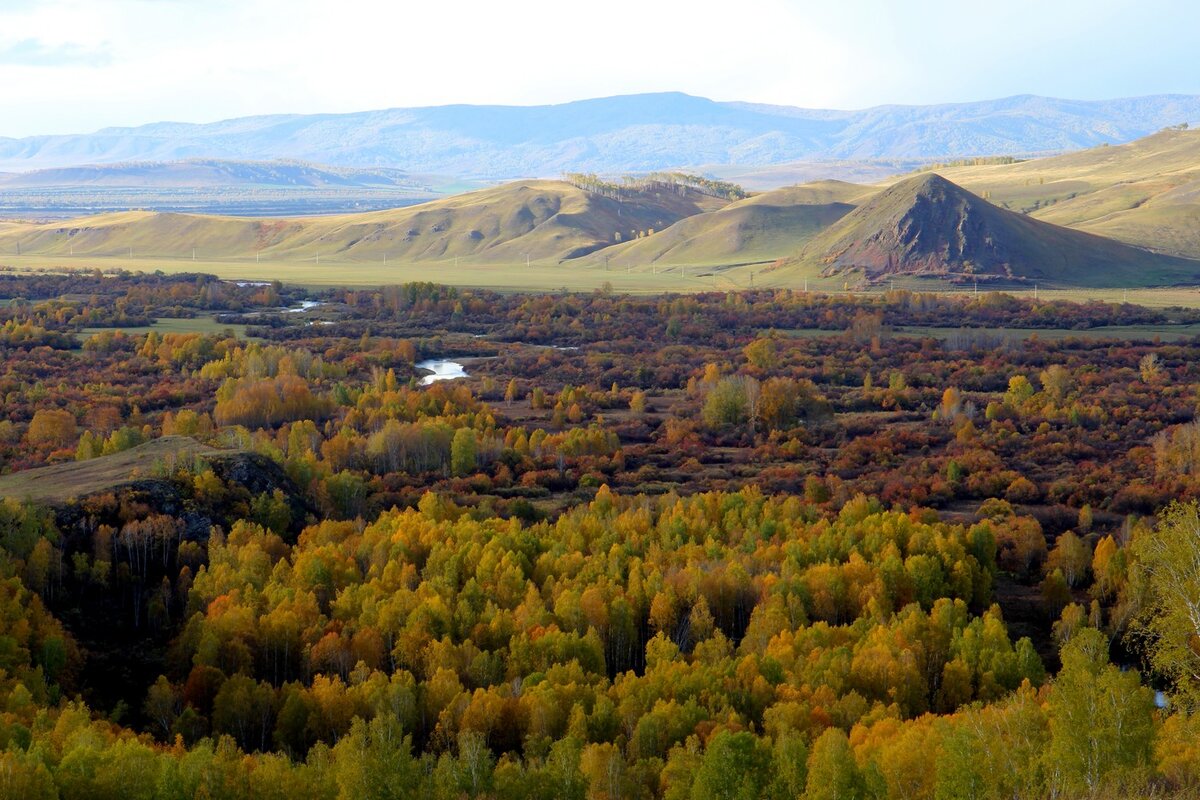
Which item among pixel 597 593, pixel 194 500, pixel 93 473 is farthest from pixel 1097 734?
pixel 93 473

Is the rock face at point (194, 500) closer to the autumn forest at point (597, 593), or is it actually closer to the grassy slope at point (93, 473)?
the autumn forest at point (597, 593)

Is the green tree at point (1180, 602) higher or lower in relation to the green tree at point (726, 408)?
higher

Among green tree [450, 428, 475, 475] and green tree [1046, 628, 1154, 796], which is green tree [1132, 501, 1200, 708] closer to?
green tree [1046, 628, 1154, 796]

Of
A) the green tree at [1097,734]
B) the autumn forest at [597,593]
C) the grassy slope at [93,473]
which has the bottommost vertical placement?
the autumn forest at [597,593]

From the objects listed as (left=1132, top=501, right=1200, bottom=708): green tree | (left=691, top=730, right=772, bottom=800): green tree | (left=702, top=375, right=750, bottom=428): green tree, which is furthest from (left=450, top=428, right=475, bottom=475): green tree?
(left=691, top=730, right=772, bottom=800): green tree

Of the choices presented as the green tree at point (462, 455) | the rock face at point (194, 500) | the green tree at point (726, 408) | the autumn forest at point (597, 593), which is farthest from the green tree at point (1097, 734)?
the green tree at point (726, 408)

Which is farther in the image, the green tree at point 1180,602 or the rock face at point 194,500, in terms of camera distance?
the rock face at point 194,500

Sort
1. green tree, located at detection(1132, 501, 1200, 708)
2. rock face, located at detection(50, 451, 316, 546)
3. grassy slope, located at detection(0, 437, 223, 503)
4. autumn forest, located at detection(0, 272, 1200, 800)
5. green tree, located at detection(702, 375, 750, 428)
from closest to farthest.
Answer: autumn forest, located at detection(0, 272, 1200, 800) → green tree, located at detection(1132, 501, 1200, 708) → rock face, located at detection(50, 451, 316, 546) → grassy slope, located at detection(0, 437, 223, 503) → green tree, located at detection(702, 375, 750, 428)

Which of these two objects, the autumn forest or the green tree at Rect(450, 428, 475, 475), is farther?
the green tree at Rect(450, 428, 475, 475)

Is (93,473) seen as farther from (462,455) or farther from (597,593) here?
(597,593)
